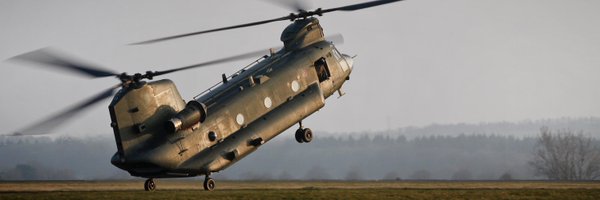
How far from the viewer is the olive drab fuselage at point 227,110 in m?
35.2

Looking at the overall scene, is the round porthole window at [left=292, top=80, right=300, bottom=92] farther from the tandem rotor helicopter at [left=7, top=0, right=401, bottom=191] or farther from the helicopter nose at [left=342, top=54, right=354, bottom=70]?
the helicopter nose at [left=342, top=54, right=354, bottom=70]

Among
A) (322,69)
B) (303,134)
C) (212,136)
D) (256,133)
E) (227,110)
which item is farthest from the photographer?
(322,69)

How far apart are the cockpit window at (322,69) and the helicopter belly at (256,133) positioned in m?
0.85

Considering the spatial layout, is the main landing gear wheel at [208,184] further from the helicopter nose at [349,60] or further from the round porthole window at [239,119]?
the helicopter nose at [349,60]

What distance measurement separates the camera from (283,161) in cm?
14088

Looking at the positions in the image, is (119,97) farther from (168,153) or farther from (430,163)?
(430,163)

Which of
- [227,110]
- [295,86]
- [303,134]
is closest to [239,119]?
[227,110]

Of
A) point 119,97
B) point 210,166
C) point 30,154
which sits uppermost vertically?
point 30,154

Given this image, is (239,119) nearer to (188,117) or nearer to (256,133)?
(256,133)

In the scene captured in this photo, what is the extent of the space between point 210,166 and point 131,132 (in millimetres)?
4292

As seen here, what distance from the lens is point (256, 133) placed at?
39.7m

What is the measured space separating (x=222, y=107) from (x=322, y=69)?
8091mm

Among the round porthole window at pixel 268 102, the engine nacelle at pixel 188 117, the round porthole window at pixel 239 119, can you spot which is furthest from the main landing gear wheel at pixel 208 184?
the round porthole window at pixel 268 102

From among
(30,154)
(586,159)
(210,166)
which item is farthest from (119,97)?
(586,159)
